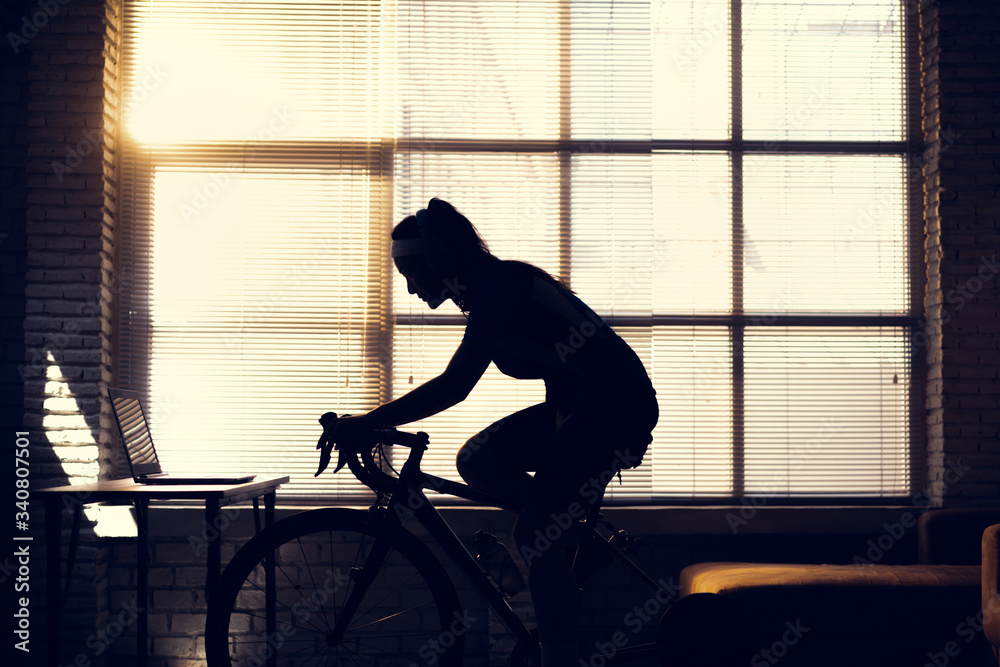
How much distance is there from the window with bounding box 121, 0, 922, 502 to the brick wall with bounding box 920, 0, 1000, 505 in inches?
6.1

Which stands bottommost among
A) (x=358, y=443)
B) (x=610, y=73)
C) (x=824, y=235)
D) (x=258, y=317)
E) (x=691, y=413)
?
(x=691, y=413)

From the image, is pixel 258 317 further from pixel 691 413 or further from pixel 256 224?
pixel 691 413

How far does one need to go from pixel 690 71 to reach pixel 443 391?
2371 millimetres

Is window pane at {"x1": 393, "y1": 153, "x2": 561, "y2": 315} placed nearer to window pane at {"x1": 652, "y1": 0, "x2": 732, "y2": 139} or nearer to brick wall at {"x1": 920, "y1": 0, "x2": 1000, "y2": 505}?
window pane at {"x1": 652, "y1": 0, "x2": 732, "y2": 139}

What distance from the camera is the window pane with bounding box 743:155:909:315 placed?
341cm

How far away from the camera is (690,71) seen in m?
3.46

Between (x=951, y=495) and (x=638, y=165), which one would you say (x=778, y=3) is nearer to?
(x=638, y=165)

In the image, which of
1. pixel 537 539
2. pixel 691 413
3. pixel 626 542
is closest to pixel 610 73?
pixel 691 413

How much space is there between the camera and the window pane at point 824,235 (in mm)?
3412

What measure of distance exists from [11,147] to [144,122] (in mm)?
603

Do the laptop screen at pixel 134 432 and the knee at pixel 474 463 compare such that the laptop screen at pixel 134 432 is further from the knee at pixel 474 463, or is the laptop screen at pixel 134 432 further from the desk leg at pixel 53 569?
the knee at pixel 474 463

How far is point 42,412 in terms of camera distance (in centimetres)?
310

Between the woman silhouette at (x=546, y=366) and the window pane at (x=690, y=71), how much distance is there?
1786 mm

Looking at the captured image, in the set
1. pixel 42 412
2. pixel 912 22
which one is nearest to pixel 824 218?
pixel 912 22
